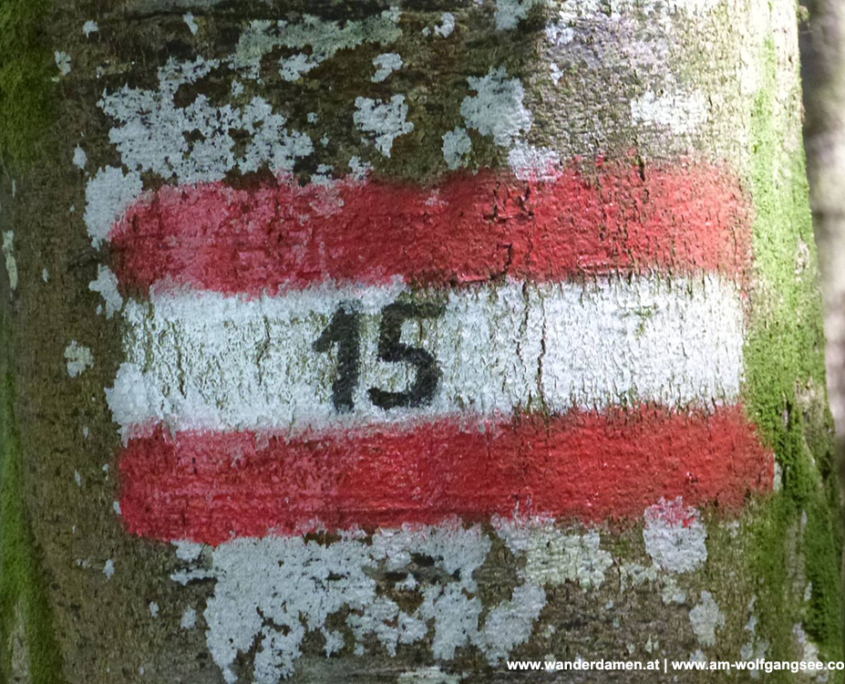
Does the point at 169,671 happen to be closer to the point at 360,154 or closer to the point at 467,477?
the point at 467,477

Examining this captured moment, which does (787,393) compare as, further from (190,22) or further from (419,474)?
(190,22)

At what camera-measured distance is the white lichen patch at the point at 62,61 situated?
41.0 inches

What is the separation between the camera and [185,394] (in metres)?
1.01

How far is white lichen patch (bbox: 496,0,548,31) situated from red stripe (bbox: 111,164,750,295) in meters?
0.16

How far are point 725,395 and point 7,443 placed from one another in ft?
2.98

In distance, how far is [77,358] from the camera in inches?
41.9

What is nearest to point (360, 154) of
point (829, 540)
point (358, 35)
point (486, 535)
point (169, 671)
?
point (358, 35)

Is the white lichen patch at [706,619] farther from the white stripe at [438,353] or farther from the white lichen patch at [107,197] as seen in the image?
the white lichen patch at [107,197]

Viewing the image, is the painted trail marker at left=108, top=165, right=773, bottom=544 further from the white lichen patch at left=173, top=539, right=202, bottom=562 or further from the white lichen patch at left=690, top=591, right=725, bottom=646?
the white lichen patch at left=690, top=591, right=725, bottom=646

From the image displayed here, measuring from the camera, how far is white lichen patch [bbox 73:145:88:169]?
1.04 metres

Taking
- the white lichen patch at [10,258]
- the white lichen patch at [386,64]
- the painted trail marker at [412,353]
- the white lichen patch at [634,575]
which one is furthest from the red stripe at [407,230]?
the white lichen patch at [634,575]

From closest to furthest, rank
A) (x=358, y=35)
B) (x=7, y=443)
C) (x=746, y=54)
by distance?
(x=358, y=35)
(x=746, y=54)
(x=7, y=443)

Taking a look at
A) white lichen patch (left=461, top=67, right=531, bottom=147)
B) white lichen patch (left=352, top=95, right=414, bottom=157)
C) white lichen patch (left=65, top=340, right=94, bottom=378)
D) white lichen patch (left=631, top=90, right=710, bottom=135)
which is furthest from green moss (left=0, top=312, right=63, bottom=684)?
white lichen patch (left=631, top=90, right=710, bottom=135)

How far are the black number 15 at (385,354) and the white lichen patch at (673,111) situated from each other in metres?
0.31
